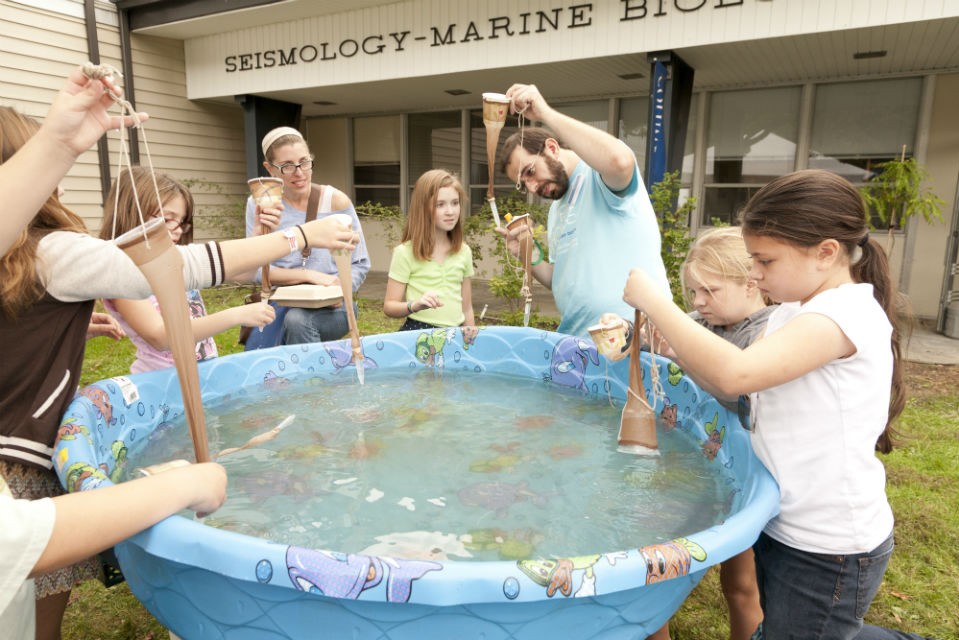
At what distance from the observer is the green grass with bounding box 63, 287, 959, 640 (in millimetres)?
2275

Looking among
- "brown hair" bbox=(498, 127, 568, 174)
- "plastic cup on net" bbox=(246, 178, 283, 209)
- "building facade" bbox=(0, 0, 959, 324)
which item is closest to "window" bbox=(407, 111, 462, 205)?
"building facade" bbox=(0, 0, 959, 324)

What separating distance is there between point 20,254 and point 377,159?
10.7m

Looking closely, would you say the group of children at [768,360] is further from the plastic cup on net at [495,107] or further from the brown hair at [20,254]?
the plastic cup on net at [495,107]

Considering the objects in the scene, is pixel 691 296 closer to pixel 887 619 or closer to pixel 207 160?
pixel 887 619

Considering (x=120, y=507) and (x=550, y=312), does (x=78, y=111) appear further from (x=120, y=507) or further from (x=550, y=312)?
(x=550, y=312)

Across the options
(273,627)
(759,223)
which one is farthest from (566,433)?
(273,627)

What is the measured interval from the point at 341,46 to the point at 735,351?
8.54 meters

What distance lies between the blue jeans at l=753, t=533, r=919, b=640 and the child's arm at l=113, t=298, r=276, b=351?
1793 mm

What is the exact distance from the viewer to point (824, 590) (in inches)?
57.0

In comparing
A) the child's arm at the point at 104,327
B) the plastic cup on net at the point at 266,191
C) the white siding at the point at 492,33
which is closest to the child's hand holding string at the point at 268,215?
the plastic cup on net at the point at 266,191

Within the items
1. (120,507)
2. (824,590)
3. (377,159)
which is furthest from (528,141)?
(377,159)

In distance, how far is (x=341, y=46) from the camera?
8578mm

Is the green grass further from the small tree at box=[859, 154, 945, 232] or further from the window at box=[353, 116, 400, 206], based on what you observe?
the window at box=[353, 116, 400, 206]

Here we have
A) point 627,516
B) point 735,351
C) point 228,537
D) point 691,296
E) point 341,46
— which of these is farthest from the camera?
point 341,46
